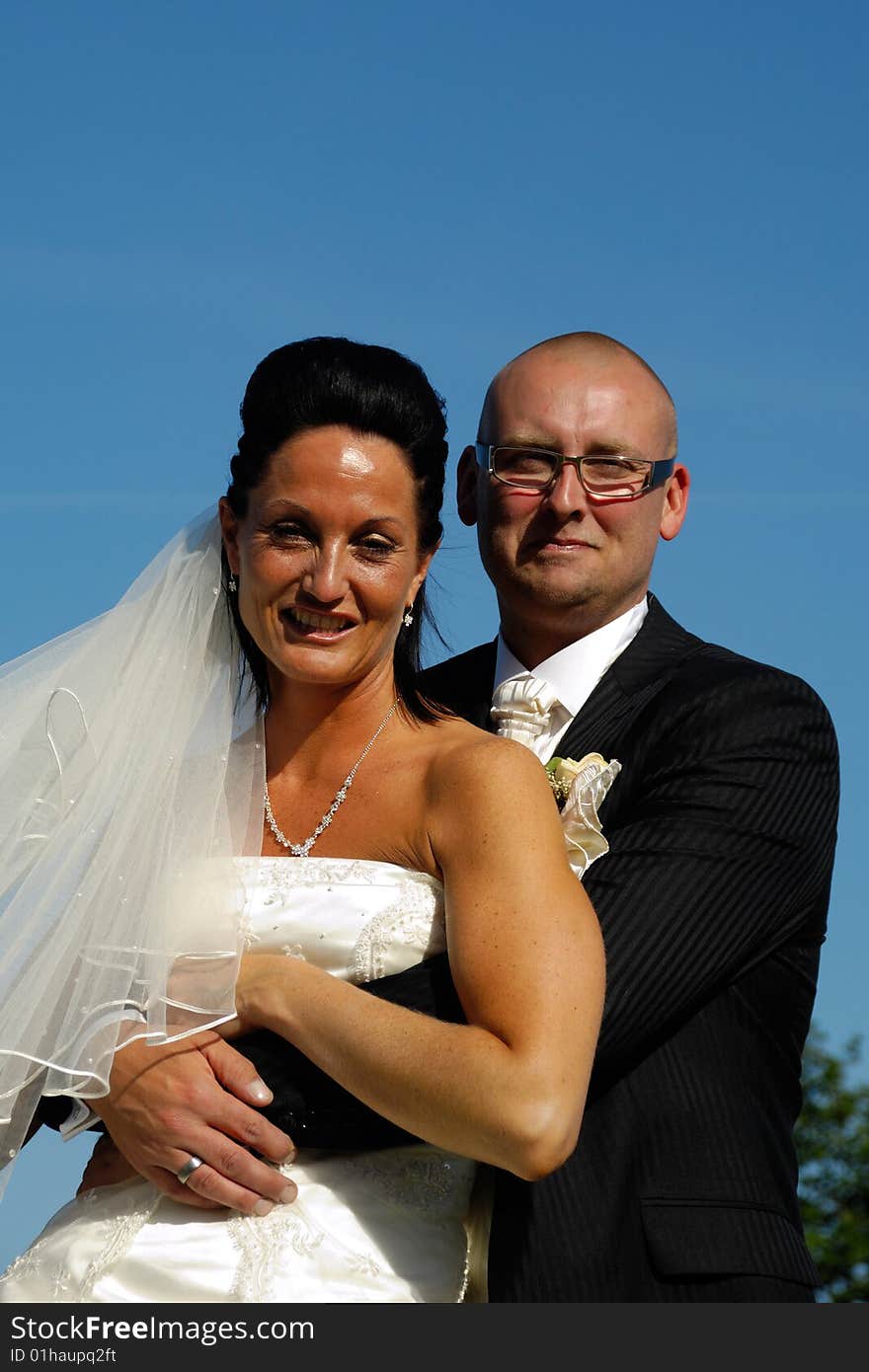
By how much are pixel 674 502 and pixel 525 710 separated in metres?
1.59

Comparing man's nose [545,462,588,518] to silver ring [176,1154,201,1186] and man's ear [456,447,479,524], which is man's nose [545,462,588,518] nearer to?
man's ear [456,447,479,524]

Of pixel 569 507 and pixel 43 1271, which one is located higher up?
pixel 569 507

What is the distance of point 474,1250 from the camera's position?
467 cm

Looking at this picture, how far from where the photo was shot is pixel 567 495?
21.4 feet

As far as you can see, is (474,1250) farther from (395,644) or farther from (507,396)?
(507,396)

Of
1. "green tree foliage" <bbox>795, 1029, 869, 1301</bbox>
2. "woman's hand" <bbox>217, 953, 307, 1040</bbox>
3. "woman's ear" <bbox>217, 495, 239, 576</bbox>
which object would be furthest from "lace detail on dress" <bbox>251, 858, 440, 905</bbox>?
"green tree foliage" <bbox>795, 1029, 869, 1301</bbox>

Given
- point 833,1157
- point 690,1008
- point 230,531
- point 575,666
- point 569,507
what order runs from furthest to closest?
point 833,1157, point 569,507, point 575,666, point 230,531, point 690,1008

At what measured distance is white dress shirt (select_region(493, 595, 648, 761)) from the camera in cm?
593

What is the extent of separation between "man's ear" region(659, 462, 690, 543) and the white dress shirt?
0.45 m

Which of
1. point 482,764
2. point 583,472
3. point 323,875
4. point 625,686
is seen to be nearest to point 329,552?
point 482,764

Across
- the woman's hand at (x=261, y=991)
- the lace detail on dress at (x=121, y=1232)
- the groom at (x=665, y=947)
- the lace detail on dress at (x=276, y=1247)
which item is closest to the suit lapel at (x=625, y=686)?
the groom at (x=665, y=947)

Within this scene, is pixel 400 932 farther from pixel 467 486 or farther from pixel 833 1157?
pixel 833 1157

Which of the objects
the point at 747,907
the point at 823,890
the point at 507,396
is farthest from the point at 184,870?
the point at 507,396

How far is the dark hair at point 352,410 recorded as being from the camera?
4.96 m
